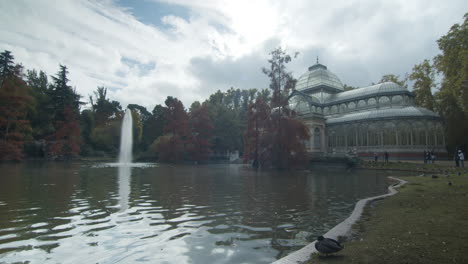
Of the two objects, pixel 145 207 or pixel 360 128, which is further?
pixel 360 128

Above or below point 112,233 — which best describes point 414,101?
above

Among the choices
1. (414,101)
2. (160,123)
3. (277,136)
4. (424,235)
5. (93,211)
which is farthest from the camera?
(160,123)

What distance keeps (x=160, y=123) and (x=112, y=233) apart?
64.4 meters

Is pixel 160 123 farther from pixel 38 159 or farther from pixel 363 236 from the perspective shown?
pixel 363 236

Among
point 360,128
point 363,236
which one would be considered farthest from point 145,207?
point 360,128

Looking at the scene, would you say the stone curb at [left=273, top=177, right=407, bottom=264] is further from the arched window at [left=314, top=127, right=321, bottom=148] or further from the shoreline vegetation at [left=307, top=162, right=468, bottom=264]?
the arched window at [left=314, top=127, right=321, bottom=148]

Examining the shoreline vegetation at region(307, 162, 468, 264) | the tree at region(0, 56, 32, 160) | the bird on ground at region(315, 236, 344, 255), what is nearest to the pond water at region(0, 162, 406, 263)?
the bird on ground at region(315, 236, 344, 255)

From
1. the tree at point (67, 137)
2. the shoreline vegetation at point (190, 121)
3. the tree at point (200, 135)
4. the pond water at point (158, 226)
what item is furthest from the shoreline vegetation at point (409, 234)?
the tree at point (67, 137)

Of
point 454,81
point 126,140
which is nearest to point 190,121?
point 126,140

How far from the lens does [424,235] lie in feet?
18.4

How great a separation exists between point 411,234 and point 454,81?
132 feet

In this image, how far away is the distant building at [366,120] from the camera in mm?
43219

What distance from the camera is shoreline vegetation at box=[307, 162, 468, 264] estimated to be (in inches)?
175

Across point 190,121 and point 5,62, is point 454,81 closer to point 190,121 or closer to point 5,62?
point 190,121
